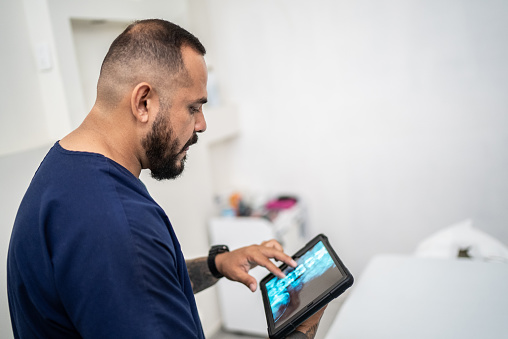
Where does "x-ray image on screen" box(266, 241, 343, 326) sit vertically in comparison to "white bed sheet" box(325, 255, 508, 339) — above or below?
above

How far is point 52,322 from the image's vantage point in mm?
708

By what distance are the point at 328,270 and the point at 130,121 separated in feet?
1.73

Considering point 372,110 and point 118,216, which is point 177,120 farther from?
point 372,110

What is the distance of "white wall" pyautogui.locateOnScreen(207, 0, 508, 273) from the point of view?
6.39 feet

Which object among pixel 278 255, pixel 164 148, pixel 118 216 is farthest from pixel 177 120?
pixel 278 255

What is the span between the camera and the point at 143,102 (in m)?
0.80

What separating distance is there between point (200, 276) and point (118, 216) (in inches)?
21.0

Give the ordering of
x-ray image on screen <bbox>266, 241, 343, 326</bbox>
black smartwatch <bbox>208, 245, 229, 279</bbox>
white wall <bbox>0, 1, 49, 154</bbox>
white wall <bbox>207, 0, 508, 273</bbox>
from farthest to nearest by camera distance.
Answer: white wall <bbox>207, 0, 508, 273</bbox> → white wall <bbox>0, 1, 49, 154</bbox> → black smartwatch <bbox>208, 245, 229, 279</bbox> → x-ray image on screen <bbox>266, 241, 343, 326</bbox>

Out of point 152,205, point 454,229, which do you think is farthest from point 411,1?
point 152,205

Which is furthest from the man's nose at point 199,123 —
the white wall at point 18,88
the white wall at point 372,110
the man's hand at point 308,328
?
the white wall at point 372,110

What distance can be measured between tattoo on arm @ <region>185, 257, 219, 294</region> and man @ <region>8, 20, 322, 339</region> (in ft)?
0.93


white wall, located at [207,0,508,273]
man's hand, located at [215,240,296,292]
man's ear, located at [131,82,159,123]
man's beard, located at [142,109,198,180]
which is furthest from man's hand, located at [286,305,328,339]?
white wall, located at [207,0,508,273]

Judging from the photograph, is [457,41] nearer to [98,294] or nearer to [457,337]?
[457,337]

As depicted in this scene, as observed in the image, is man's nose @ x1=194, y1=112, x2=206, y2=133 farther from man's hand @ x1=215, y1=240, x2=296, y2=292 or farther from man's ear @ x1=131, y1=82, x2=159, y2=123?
man's hand @ x1=215, y1=240, x2=296, y2=292
